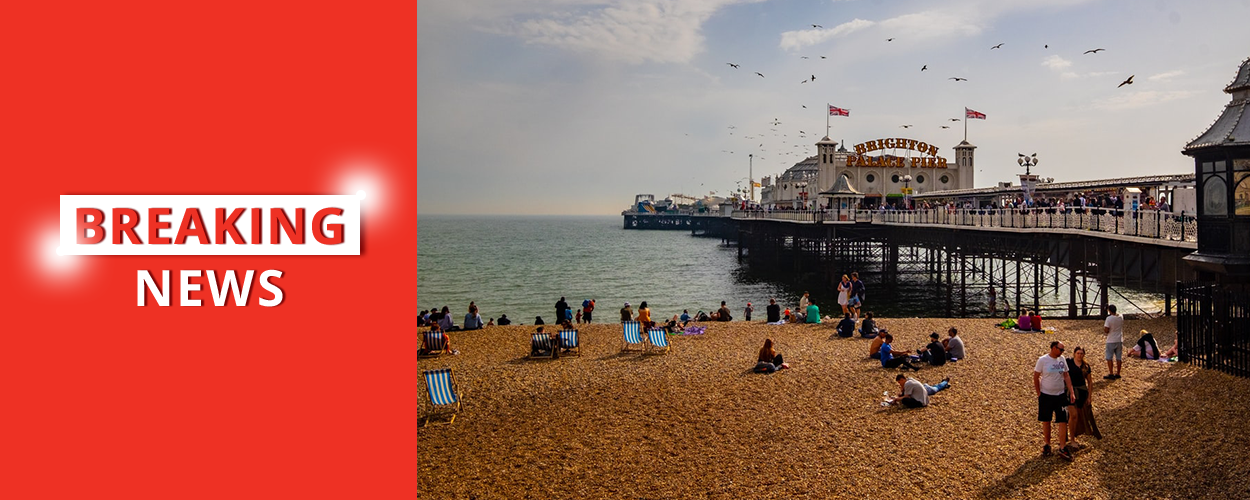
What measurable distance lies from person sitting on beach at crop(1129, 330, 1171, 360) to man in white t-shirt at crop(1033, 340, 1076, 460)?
5210mm

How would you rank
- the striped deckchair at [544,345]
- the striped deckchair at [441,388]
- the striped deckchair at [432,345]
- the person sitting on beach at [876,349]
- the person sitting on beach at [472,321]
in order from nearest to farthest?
the striped deckchair at [441,388] → the person sitting on beach at [876,349] → the striped deckchair at [544,345] → the striped deckchair at [432,345] → the person sitting on beach at [472,321]

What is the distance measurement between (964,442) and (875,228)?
1147 inches

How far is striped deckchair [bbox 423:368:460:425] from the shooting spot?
9.01 metres

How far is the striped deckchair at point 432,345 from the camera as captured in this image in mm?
13414

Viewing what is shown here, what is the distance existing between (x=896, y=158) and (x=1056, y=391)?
Result: 1984 inches

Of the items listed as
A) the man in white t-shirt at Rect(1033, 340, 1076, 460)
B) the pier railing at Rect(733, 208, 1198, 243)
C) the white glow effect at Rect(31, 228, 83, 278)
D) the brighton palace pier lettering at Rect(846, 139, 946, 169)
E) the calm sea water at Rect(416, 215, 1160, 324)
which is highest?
the brighton palace pier lettering at Rect(846, 139, 946, 169)

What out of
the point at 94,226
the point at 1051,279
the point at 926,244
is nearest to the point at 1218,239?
the point at 94,226

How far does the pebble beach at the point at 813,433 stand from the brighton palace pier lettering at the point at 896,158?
44210 mm

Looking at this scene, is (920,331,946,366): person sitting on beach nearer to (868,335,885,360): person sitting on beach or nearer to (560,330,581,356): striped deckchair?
(868,335,885,360): person sitting on beach

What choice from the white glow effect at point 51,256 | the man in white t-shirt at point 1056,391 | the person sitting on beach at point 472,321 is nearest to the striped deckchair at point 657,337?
the person sitting on beach at point 472,321

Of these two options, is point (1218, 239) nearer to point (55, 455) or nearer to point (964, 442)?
point (964, 442)

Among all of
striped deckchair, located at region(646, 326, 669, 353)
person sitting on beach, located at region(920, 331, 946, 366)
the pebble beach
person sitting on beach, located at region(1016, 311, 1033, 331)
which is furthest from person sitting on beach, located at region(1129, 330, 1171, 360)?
striped deckchair, located at region(646, 326, 669, 353)

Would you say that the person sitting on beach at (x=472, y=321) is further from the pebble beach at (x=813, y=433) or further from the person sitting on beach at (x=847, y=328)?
the person sitting on beach at (x=847, y=328)

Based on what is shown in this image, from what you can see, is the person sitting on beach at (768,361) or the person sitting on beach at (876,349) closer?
the person sitting on beach at (768,361)
